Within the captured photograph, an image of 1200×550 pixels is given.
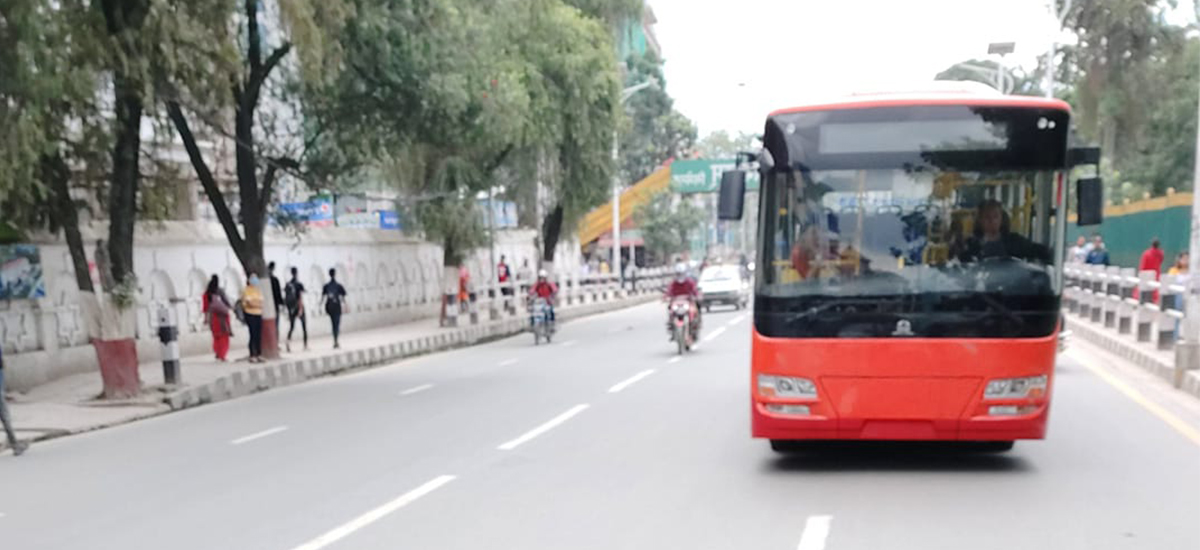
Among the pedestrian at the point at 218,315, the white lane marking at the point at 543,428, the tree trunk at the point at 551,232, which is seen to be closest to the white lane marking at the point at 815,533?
the white lane marking at the point at 543,428

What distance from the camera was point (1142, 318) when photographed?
19.3 m

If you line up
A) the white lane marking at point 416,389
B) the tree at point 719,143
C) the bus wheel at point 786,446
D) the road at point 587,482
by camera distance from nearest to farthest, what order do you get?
the road at point 587,482 < the bus wheel at point 786,446 < the white lane marking at point 416,389 < the tree at point 719,143

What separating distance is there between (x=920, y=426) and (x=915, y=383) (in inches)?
12.6

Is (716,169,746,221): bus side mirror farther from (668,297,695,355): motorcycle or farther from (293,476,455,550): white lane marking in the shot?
(668,297,695,355): motorcycle

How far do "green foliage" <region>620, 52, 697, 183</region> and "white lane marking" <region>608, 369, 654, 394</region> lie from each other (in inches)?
1995

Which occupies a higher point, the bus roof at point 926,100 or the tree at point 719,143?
the tree at point 719,143

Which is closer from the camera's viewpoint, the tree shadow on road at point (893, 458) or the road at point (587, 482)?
the road at point (587, 482)

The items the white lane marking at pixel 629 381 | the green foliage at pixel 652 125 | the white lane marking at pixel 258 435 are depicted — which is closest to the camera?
the white lane marking at pixel 258 435

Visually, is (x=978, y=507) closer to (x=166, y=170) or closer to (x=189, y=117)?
(x=166, y=170)

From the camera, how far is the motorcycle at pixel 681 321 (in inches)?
867

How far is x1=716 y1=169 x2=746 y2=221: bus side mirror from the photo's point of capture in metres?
9.33

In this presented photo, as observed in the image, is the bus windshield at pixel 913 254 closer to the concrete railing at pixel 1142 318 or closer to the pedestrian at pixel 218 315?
the concrete railing at pixel 1142 318

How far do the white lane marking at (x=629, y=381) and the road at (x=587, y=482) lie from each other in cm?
61

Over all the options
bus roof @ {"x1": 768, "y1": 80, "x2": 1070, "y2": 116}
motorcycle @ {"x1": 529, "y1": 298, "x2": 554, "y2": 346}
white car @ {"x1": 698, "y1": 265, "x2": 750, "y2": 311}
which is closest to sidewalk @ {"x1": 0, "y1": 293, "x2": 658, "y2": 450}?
motorcycle @ {"x1": 529, "y1": 298, "x2": 554, "y2": 346}
